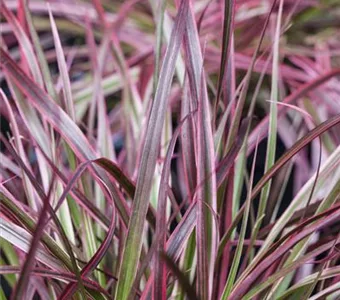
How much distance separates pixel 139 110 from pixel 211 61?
29 centimetres

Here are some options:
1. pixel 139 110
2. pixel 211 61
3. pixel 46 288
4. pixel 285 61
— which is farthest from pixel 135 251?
pixel 285 61

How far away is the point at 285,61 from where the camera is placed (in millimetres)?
1329

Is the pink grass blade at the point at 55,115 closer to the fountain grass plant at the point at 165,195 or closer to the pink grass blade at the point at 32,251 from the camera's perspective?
the fountain grass plant at the point at 165,195

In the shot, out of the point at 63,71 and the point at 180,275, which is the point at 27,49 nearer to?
the point at 63,71

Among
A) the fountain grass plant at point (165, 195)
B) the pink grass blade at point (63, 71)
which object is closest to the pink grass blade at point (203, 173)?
the fountain grass plant at point (165, 195)

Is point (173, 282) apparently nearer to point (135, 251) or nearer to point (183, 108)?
point (135, 251)

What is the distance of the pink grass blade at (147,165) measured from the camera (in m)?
0.55

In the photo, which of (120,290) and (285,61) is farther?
(285,61)

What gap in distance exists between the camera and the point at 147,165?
555 millimetres

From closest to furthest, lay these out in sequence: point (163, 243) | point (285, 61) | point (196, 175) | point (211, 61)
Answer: point (163, 243)
point (196, 175)
point (211, 61)
point (285, 61)

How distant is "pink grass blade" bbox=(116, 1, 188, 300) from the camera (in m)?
0.55

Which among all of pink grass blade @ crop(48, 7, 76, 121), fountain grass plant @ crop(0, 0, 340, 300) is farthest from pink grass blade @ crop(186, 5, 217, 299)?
pink grass blade @ crop(48, 7, 76, 121)

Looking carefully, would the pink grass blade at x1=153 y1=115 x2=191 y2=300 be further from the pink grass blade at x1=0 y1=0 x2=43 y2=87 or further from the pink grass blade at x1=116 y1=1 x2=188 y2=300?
the pink grass blade at x1=0 y1=0 x2=43 y2=87

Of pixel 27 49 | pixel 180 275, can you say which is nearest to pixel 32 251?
pixel 180 275
